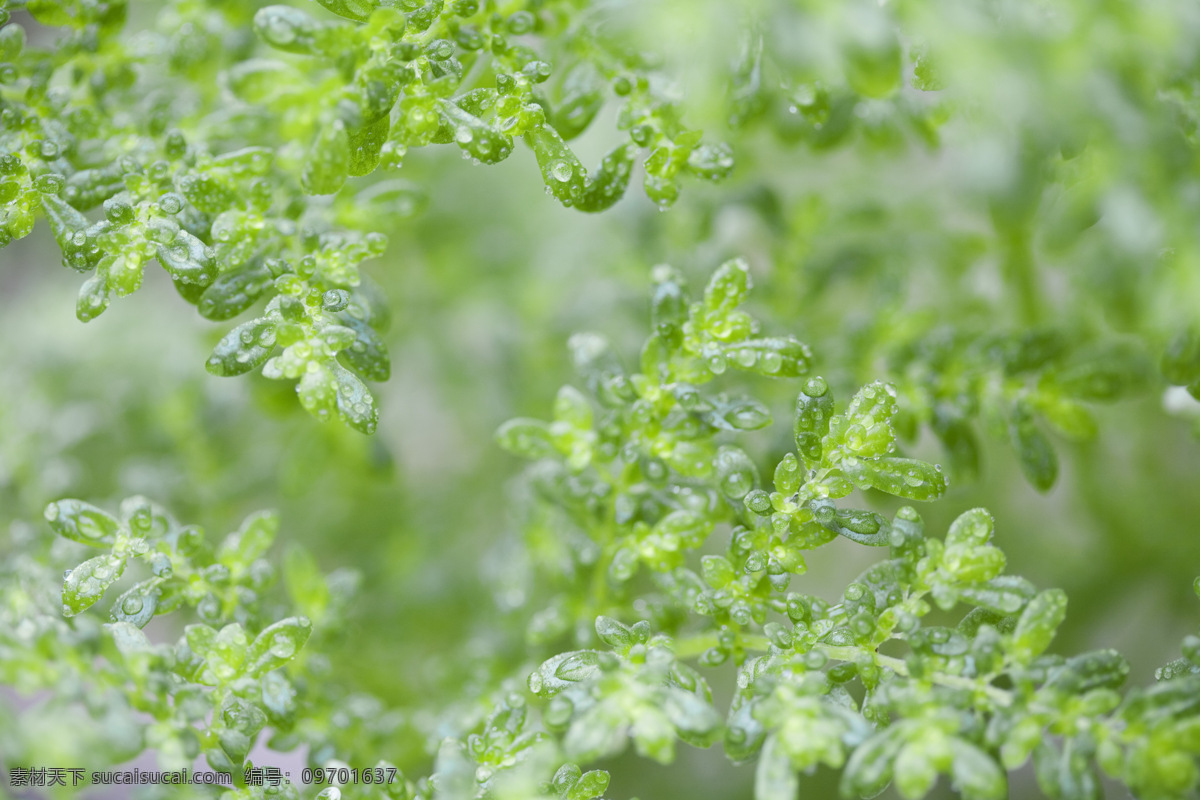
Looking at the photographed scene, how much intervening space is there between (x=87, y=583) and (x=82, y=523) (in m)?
0.05

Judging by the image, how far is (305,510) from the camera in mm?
1413

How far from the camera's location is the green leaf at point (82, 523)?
0.74 metres

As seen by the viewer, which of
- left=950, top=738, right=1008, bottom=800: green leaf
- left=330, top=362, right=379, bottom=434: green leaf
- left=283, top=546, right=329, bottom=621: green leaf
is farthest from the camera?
left=283, top=546, right=329, bottom=621: green leaf

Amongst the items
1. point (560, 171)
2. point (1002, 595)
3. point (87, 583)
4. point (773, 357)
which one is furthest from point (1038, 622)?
point (87, 583)

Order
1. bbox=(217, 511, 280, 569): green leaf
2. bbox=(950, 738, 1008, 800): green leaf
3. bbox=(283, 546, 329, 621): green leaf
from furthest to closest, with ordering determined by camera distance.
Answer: bbox=(283, 546, 329, 621): green leaf → bbox=(217, 511, 280, 569): green leaf → bbox=(950, 738, 1008, 800): green leaf

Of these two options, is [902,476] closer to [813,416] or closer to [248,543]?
[813,416]

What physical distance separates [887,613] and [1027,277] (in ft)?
1.83

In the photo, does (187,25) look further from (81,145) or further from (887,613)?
(887,613)

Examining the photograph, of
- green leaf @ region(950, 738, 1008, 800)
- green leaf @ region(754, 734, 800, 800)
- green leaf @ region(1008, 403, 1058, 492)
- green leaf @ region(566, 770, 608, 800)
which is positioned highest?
green leaf @ region(1008, 403, 1058, 492)

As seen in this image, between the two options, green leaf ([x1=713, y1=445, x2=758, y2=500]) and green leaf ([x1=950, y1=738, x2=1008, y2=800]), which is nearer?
green leaf ([x1=950, y1=738, x2=1008, y2=800])

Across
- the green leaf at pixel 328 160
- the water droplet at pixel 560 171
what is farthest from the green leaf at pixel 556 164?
the green leaf at pixel 328 160

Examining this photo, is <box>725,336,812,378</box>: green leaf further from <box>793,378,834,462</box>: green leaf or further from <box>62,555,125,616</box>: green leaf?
<box>62,555,125,616</box>: green leaf

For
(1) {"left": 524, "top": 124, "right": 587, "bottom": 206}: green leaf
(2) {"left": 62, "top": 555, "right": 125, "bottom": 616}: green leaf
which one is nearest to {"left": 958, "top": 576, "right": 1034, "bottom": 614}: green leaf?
(1) {"left": 524, "top": 124, "right": 587, "bottom": 206}: green leaf

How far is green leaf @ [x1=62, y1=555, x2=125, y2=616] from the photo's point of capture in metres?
0.72
